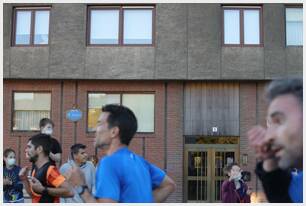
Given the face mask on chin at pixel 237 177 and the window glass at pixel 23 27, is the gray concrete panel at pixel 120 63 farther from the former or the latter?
the face mask on chin at pixel 237 177

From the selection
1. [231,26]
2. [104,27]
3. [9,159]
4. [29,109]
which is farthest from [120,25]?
[9,159]

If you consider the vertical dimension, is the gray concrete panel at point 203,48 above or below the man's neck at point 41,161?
above

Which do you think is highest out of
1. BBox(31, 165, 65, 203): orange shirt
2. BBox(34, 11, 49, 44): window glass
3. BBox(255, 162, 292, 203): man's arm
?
BBox(34, 11, 49, 44): window glass

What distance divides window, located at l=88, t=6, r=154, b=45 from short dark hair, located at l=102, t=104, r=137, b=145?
1591 cm

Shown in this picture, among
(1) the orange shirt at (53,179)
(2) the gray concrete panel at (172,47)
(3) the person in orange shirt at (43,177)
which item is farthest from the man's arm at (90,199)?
(2) the gray concrete panel at (172,47)

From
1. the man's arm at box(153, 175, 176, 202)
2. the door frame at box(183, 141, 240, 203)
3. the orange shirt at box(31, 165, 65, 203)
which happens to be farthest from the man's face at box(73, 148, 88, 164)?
the door frame at box(183, 141, 240, 203)

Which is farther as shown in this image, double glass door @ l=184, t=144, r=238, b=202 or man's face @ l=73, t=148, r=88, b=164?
double glass door @ l=184, t=144, r=238, b=202

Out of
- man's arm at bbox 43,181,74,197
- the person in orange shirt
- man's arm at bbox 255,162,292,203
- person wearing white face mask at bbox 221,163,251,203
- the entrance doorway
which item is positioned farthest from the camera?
the entrance doorway

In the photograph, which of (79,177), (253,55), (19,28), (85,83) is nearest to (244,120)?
(253,55)

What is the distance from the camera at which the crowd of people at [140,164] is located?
2047mm

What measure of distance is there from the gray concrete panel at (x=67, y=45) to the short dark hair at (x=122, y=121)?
52.0 ft

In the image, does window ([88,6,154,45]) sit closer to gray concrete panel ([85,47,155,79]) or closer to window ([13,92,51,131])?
gray concrete panel ([85,47,155,79])

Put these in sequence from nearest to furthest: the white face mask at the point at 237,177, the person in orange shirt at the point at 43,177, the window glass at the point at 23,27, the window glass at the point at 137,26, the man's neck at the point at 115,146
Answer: the man's neck at the point at 115,146, the person in orange shirt at the point at 43,177, the white face mask at the point at 237,177, the window glass at the point at 137,26, the window glass at the point at 23,27

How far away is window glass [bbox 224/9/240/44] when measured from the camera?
19.6m
